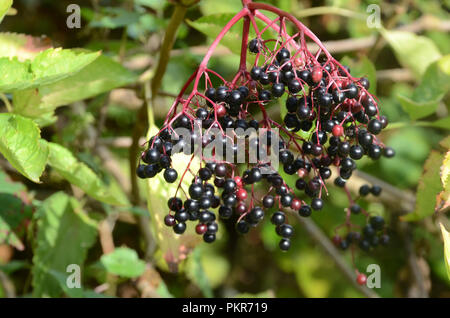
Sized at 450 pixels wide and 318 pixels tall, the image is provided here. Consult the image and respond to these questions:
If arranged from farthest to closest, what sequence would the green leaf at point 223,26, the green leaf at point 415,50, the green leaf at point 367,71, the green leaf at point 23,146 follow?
1. the green leaf at point 415,50
2. the green leaf at point 367,71
3. the green leaf at point 223,26
4. the green leaf at point 23,146

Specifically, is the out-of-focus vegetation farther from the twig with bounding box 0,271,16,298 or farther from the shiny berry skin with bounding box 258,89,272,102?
the shiny berry skin with bounding box 258,89,272,102

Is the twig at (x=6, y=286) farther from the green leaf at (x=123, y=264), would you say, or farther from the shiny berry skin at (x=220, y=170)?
the shiny berry skin at (x=220, y=170)

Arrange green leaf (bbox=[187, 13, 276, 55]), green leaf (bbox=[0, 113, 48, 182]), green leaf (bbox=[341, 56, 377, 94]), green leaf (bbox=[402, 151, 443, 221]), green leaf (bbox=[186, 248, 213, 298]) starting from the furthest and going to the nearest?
green leaf (bbox=[186, 248, 213, 298])
green leaf (bbox=[341, 56, 377, 94])
green leaf (bbox=[402, 151, 443, 221])
green leaf (bbox=[187, 13, 276, 55])
green leaf (bbox=[0, 113, 48, 182])

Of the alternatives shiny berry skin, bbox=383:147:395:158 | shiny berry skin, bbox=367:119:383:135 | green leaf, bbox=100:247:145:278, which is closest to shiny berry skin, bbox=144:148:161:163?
shiny berry skin, bbox=367:119:383:135

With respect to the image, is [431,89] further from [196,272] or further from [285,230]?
[196,272]

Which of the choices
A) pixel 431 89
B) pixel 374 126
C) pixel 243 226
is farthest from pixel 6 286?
pixel 431 89

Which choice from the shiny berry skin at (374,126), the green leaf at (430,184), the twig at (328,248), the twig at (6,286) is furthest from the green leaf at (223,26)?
the twig at (6,286)

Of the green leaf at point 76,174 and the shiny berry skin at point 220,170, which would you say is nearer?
the shiny berry skin at point 220,170
